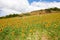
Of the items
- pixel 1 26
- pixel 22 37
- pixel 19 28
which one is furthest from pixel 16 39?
pixel 1 26

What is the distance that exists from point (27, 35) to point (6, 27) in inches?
76.1

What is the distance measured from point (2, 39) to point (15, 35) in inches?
34.1

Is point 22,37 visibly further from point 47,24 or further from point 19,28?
point 47,24

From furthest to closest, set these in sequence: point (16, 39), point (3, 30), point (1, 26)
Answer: point (1, 26) < point (3, 30) < point (16, 39)

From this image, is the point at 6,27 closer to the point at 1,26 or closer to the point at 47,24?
the point at 1,26

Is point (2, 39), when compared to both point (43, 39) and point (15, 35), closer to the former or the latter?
point (15, 35)

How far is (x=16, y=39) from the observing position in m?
14.4

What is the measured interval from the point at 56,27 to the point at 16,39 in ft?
10.7

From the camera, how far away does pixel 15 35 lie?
48.3 ft

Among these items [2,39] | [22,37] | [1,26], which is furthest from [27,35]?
[1,26]

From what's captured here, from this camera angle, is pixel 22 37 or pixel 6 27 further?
pixel 6 27

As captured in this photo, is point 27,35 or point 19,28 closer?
point 27,35

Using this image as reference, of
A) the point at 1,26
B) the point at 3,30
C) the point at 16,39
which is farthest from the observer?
the point at 1,26

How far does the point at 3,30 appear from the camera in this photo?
50.9ft
